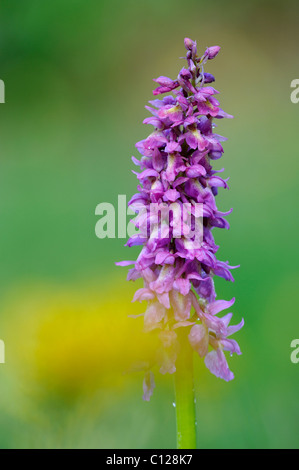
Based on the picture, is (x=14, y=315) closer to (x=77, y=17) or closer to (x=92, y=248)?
(x=92, y=248)

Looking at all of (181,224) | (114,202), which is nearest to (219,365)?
(181,224)

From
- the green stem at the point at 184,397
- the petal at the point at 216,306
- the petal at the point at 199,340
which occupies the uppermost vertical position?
the petal at the point at 216,306

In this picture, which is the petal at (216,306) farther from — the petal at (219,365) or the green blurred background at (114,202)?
the green blurred background at (114,202)

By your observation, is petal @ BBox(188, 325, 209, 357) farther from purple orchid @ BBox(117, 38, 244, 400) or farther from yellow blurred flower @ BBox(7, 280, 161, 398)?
yellow blurred flower @ BBox(7, 280, 161, 398)

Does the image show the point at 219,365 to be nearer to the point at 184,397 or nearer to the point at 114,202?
the point at 184,397

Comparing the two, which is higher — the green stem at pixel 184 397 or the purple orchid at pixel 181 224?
the purple orchid at pixel 181 224

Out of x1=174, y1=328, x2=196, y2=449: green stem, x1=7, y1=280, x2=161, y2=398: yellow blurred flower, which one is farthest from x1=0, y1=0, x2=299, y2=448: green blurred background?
x1=174, y1=328, x2=196, y2=449: green stem

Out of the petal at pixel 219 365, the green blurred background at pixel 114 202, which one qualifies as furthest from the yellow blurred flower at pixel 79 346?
the petal at pixel 219 365
